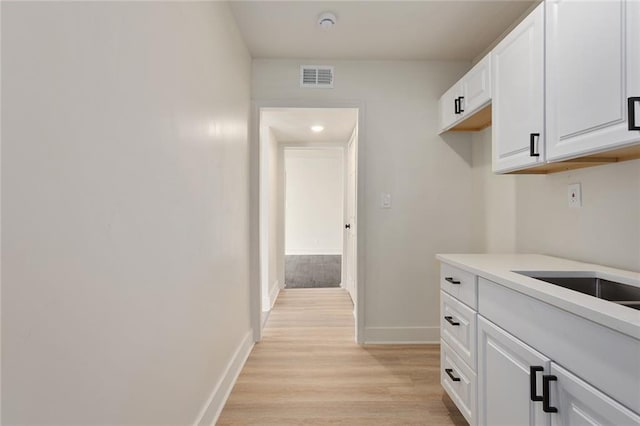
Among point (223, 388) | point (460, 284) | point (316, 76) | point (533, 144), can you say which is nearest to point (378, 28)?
point (316, 76)

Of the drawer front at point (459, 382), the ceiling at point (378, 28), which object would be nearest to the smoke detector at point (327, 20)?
the ceiling at point (378, 28)

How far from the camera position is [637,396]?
→ 743mm

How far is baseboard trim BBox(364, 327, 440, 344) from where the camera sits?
2.77 m

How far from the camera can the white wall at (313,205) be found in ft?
25.7

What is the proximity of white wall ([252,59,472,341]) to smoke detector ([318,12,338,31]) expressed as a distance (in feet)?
1.82

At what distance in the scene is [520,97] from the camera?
5.24ft

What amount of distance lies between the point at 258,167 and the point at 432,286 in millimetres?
1816

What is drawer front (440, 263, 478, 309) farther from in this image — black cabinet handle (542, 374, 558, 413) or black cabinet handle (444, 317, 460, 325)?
black cabinet handle (542, 374, 558, 413)

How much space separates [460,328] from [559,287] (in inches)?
26.7

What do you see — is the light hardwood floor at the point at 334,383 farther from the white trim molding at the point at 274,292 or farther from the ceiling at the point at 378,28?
the ceiling at the point at 378,28

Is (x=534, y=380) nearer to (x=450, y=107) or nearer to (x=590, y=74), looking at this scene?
(x=590, y=74)

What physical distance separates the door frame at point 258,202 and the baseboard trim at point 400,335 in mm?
87

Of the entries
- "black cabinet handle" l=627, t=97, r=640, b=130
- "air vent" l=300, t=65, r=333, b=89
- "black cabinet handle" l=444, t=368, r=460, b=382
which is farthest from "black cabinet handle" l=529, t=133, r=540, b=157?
"air vent" l=300, t=65, r=333, b=89

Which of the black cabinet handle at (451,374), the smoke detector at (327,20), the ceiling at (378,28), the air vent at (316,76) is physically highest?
the ceiling at (378,28)
